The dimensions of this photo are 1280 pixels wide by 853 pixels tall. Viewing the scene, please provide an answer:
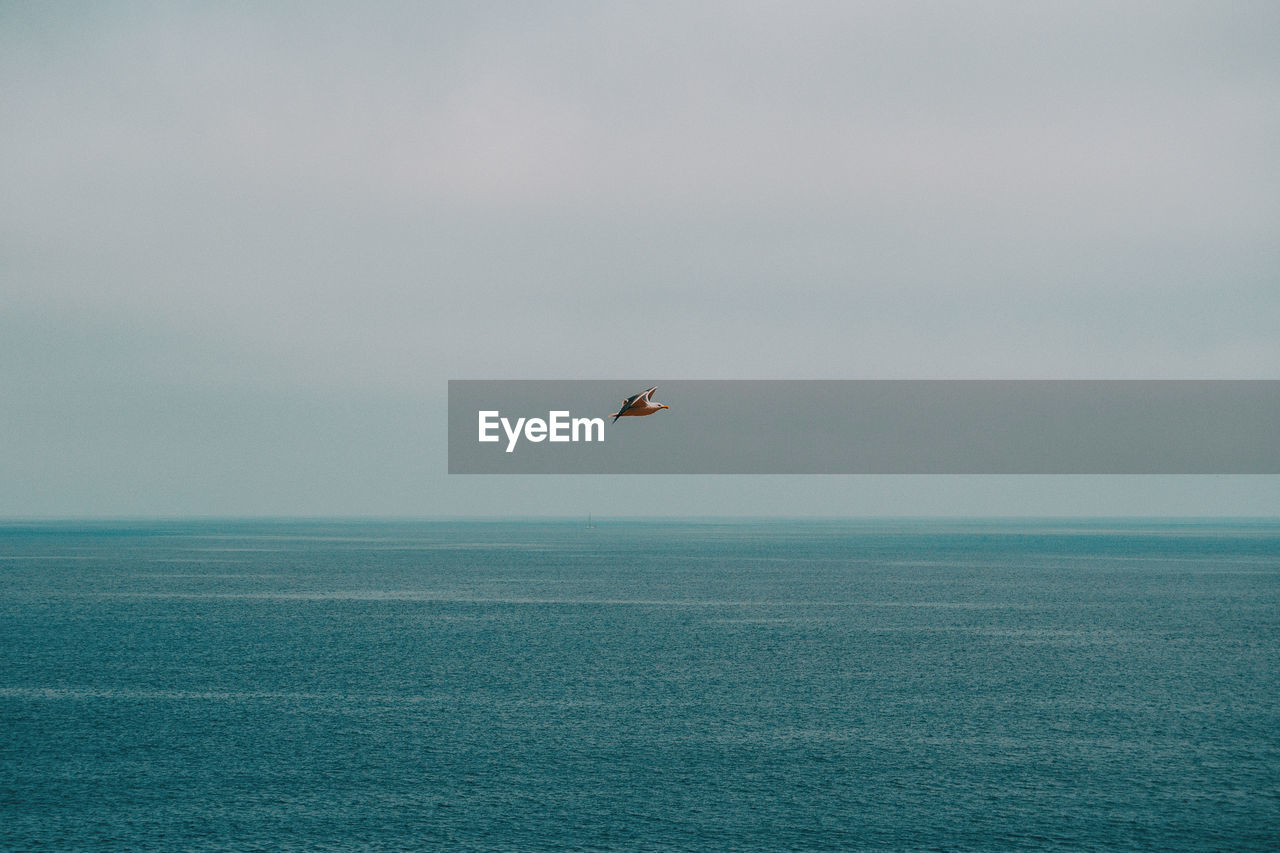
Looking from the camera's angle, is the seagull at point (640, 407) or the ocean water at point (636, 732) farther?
the ocean water at point (636, 732)

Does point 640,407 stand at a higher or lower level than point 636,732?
higher

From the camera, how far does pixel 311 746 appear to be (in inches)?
2544

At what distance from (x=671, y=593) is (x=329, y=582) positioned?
66.3m

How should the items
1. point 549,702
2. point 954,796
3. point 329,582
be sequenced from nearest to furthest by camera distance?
point 954,796
point 549,702
point 329,582

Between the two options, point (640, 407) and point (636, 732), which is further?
point (636, 732)

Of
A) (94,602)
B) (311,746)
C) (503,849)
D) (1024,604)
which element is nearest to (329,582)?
(94,602)

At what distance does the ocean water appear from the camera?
50.4 metres

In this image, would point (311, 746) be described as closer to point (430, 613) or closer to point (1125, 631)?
point (430, 613)

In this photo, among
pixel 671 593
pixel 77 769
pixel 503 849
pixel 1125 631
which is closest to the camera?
pixel 503 849

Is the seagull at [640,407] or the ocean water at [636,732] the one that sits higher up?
the seagull at [640,407]

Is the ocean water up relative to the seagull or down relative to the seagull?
down

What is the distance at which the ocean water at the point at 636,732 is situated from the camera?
165 feet

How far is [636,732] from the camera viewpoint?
67.8 metres

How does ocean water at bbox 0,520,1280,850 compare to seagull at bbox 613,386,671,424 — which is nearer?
seagull at bbox 613,386,671,424
